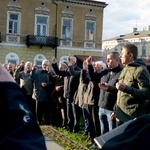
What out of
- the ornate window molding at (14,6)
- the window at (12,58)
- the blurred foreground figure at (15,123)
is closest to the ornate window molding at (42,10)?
the ornate window molding at (14,6)

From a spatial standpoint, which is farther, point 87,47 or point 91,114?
point 87,47

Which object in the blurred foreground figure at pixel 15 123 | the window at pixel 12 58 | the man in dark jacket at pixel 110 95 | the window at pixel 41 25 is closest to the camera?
the blurred foreground figure at pixel 15 123

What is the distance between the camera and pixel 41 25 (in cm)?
3147

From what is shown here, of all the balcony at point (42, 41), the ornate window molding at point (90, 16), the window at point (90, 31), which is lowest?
the balcony at point (42, 41)

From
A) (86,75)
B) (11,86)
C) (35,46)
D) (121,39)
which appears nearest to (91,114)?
(86,75)

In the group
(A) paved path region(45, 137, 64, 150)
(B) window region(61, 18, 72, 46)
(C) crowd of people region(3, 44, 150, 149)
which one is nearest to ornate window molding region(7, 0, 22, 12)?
(B) window region(61, 18, 72, 46)

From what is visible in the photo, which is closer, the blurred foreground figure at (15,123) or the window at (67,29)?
the blurred foreground figure at (15,123)

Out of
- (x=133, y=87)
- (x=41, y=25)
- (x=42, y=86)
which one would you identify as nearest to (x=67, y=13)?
(x=41, y=25)

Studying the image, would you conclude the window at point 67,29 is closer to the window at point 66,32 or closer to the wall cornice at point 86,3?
the window at point 66,32

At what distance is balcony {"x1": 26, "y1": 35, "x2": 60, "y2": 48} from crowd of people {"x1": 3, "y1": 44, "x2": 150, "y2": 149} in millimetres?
19589

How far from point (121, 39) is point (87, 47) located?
1518 inches

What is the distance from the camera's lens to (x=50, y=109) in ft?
31.8

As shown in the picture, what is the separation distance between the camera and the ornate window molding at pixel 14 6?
29.9 meters

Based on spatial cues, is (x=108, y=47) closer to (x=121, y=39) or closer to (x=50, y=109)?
(x=121, y=39)
